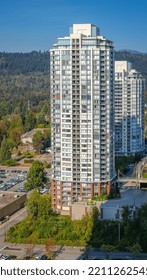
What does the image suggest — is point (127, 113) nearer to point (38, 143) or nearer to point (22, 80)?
point (38, 143)

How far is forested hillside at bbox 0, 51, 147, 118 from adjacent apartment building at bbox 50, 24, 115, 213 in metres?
37.3

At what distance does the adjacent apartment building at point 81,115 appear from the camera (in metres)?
16.4

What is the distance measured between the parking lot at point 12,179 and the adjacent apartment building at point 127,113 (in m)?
6.01

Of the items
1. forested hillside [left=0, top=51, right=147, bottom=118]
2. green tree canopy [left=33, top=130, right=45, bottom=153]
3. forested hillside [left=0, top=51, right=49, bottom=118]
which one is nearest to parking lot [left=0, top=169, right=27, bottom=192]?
green tree canopy [left=33, top=130, right=45, bottom=153]

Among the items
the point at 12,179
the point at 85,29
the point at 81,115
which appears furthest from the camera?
the point at 12,179

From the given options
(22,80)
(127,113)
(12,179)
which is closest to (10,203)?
(12,179)

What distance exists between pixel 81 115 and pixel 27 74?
81520 millimetres

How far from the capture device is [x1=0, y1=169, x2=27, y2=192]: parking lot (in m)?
21.8

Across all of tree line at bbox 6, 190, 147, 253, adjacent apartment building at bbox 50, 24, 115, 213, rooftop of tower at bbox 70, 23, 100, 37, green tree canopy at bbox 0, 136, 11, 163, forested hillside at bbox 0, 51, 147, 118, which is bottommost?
tree line at bbox 6, 190, 147, 253

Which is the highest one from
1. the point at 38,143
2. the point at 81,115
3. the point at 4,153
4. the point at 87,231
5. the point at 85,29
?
the point at 85,29

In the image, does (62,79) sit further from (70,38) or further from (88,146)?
(88,146)

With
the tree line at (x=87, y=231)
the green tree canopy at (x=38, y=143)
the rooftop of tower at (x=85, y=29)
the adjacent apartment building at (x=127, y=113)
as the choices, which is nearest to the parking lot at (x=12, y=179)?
the green tree canopy at (x=38, y=143)

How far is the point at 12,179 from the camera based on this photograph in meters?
23.9

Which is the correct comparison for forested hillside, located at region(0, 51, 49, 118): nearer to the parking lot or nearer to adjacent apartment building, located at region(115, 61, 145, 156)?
the parking lot
